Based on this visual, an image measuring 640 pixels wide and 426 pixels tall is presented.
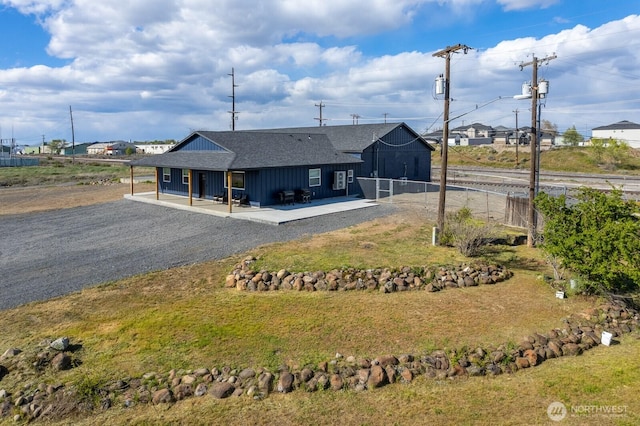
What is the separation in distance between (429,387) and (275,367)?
103 inches

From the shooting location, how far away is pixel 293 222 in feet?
63.7

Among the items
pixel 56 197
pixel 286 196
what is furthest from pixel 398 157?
pixel 56 197

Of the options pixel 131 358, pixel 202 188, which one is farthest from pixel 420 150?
pixel 131 358

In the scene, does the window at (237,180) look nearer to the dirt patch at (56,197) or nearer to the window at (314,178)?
the window at (314,178)

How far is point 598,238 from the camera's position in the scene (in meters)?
10.0

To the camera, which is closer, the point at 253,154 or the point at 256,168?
the point at 256,168

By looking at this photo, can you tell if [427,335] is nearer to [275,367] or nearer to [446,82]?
[275,367]

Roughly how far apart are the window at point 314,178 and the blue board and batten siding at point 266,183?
18cm

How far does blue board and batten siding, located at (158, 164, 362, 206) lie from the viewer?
22.8 m

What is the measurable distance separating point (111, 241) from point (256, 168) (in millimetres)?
7589

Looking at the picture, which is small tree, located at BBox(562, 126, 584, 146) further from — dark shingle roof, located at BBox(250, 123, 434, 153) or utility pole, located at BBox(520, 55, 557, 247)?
utility pole, located at BBox(520, 55, 557, 247)

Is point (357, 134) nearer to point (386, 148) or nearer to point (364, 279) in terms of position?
point (386, 148)

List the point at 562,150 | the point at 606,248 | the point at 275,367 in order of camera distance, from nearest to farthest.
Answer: the point at 275,367
the point at 606,248
the point at 562,150

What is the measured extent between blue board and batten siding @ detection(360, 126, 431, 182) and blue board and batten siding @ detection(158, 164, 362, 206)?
1734 millimetres
